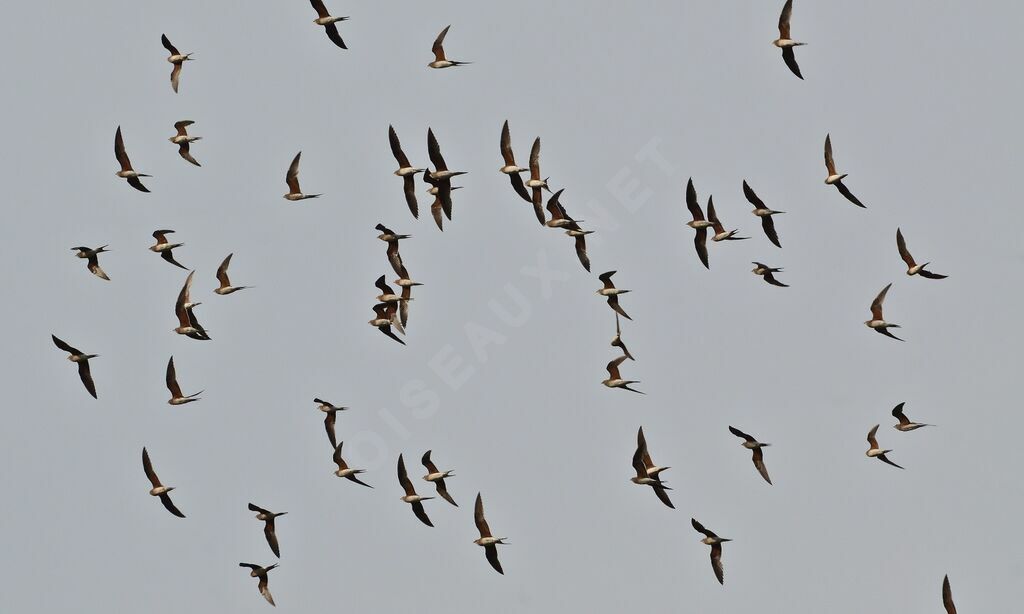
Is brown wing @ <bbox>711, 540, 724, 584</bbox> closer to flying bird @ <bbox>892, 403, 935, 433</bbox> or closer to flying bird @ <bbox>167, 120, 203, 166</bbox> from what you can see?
flying bird @ <bbox>892, 403, 935, 433</bbox>

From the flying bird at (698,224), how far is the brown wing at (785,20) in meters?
4.84

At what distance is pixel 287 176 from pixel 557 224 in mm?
7674

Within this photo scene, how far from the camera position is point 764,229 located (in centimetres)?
6512

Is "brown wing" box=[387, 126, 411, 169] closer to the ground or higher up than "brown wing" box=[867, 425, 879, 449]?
higher up

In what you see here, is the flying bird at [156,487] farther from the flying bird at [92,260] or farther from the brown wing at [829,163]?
the brown wing at [829,163]

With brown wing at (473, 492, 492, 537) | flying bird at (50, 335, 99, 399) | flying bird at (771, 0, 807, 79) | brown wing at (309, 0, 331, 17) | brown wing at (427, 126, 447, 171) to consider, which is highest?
brown wing at (309, 0, 331, 17)

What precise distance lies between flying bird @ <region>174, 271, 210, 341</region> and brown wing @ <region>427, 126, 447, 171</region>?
7.66 m

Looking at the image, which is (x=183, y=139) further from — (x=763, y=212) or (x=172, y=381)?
(x=763, y=212)

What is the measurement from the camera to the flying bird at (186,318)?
66062 mm

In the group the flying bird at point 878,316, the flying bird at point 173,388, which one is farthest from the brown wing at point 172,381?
the flying bird at point 878,316

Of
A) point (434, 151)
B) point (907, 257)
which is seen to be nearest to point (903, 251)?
point (907, 257)

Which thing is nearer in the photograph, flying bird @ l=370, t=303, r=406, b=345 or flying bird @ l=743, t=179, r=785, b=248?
flying bird @ l=743, t=179, r=785, b=248

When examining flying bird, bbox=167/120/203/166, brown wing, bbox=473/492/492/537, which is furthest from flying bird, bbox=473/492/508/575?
flying bird, bbox=167/120/203/166

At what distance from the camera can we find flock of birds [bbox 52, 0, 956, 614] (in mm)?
64562
